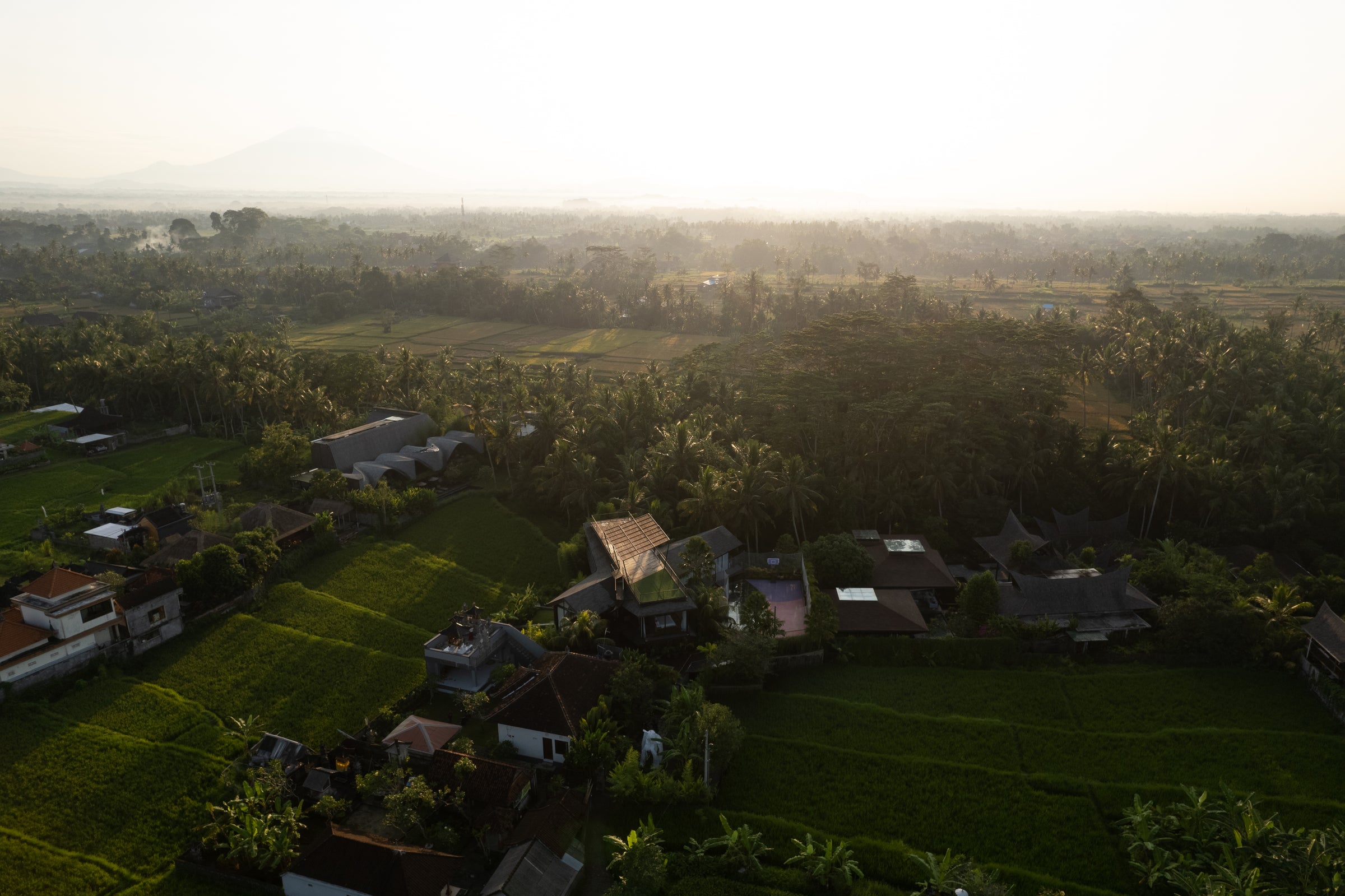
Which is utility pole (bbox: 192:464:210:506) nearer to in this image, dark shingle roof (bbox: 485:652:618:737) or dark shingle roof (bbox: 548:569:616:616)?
dark shingle roof (bbox: 548:569:616:616)

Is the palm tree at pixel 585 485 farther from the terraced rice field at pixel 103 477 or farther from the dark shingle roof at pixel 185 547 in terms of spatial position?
the terraced rice field at pixel 103 477

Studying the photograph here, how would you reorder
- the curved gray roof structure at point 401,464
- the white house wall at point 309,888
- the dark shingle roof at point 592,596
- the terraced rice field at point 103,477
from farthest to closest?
the curved gray roof structure at point 401,464 → the terraced rice field at point 103,477 → the dark shingle roof at point 592,596 → the white house wall at point 309,888

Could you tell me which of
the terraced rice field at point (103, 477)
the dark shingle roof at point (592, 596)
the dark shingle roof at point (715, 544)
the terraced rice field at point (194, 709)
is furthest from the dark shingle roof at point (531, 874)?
the terraced rice field at point (103, 477)

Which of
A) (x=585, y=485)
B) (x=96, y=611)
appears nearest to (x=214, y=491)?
(x=96, y=611)

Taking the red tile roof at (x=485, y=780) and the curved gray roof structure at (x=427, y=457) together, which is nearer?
the red tile roof at (x=485, y=780)

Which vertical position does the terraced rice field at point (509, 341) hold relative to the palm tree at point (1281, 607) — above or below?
below

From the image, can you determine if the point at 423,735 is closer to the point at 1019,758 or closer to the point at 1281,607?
the point at 1019,758
